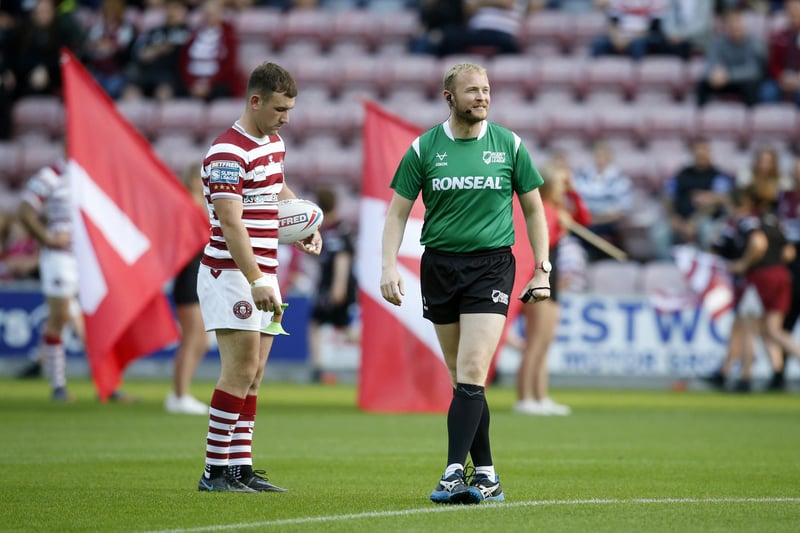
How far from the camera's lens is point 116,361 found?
13336 mm

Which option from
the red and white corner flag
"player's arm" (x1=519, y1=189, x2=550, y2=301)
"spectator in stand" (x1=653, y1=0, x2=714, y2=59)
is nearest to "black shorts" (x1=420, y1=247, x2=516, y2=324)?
"player's arm" (x1=519, y1=189, x2=550, y2=301)

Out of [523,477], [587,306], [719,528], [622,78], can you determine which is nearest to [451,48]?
[622,78]

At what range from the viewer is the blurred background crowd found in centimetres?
2127

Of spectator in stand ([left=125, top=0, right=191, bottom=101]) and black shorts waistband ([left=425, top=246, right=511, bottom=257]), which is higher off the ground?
spectator in stand ([left=125, top=0, right=191, bottom=101])

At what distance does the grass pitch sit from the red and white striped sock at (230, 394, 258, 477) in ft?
0.93

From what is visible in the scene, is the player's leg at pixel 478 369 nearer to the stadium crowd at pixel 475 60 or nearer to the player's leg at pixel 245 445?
the player's leg at pixel 245 445

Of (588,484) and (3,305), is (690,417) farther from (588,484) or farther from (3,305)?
(3,305)

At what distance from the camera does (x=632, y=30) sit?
2264 centimetres

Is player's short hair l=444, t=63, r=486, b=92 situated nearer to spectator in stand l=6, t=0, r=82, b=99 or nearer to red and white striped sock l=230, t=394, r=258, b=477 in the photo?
red and white striped sock l=230, t=394, r=258, b=477

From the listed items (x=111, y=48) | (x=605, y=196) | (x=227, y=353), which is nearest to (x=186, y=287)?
(x=227, y=353)

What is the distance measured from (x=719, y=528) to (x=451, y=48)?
1755 cm

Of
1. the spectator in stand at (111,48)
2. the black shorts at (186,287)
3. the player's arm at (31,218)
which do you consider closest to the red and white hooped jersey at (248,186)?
the black shorts at (186,287)

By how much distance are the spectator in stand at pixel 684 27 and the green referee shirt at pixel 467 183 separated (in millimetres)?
16223

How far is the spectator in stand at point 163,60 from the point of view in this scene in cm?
2342
